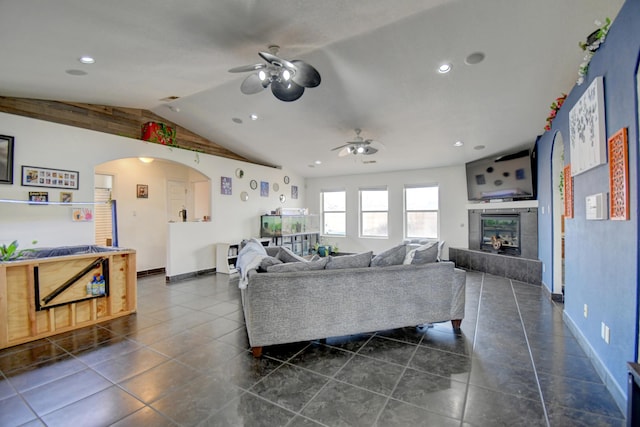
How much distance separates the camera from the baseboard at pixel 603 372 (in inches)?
72.3

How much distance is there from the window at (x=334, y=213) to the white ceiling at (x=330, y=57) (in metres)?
3.48

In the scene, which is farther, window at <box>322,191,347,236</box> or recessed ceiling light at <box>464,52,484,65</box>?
window at <box>322,191,347,236</box>

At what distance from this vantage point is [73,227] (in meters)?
4.11

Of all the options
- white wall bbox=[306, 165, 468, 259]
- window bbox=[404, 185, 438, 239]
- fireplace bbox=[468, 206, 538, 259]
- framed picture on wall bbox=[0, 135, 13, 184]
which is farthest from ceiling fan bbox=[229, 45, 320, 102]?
window bbox=[404, 185, 438, 239]

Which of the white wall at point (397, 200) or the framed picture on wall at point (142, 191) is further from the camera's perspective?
the white wall at point (397, 200)

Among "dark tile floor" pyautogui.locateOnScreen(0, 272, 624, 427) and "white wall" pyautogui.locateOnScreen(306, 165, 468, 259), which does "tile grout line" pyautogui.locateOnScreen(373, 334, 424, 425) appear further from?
"white wall" pyautogui.locateOnScreen(306, 165, 468, 259)

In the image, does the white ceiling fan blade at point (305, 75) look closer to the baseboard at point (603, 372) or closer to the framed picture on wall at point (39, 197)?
the baseboard at point (603, 372)

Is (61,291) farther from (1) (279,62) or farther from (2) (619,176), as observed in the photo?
(2) (619,176)

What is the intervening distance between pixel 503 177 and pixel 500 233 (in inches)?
44.8

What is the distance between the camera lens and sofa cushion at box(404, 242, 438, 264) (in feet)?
9.71

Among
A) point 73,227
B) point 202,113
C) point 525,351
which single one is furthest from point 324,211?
point 525,351

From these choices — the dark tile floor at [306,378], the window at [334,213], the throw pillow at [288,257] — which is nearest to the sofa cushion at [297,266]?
the throw pillow at [288,257]

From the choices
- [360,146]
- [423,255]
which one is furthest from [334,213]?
[423,255]

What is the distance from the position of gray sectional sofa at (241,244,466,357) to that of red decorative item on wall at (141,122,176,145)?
3.84 metres
